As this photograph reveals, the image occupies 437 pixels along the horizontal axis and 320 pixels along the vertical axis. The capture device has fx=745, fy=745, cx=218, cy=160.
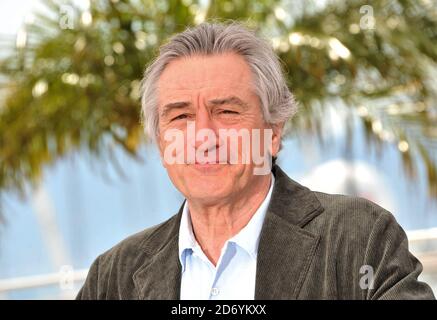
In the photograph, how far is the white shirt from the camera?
3.67 feet

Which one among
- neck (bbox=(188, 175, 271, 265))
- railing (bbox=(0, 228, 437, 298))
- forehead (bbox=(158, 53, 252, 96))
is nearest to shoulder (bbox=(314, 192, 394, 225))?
neck (bbox=(188, 175, 271, 265))

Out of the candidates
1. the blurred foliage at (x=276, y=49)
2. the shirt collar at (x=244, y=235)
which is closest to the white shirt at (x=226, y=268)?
the shirt collar at (x=244, y=235)

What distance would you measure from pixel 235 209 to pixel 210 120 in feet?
0.52

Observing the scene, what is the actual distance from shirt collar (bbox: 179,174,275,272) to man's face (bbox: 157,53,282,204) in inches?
2.1

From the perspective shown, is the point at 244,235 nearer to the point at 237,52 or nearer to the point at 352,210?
the point at 352,210

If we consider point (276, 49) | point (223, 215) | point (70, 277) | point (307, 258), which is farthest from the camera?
point (70, 277)

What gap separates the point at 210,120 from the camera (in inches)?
43.4

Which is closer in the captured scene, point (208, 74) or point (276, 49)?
point (208, 74)

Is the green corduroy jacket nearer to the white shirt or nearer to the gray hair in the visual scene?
the white shirt

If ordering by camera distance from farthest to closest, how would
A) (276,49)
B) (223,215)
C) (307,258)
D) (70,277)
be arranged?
(70,277) < (276,49) < (223,215) < (307,258)

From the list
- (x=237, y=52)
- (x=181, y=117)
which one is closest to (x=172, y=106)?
(x=181, y=117)
